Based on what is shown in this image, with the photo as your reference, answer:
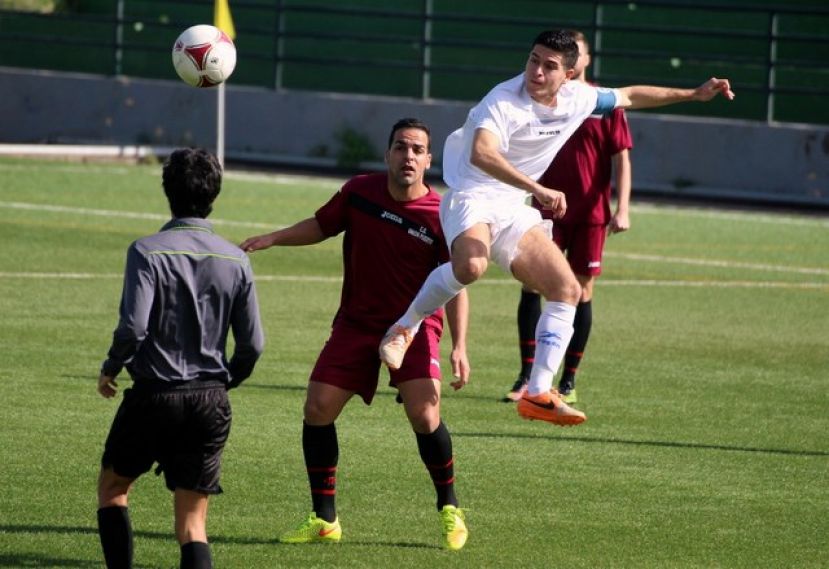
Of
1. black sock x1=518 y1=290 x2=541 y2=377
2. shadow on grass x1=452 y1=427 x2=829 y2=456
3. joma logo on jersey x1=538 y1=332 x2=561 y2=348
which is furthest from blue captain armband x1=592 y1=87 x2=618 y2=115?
black sock x1=518 y1=290 x2=541 y2=377

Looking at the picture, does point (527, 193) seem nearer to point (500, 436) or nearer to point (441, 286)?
point (441, 286)

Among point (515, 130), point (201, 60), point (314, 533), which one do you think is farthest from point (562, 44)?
point (201, 60)

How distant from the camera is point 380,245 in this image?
8.51m

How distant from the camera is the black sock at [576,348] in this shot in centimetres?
1249

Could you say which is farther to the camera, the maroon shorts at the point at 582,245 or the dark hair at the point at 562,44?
the maroon shorts at the point at 582,245

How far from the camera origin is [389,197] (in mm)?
8523

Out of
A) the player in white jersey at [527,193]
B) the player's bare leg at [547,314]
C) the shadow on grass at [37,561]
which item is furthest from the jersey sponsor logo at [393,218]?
the shadow on grass at [37,561]

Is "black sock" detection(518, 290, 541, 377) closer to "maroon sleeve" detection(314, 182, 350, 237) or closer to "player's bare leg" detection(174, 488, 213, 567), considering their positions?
"maroon sleeve" detection(314, 182, 350, 237)

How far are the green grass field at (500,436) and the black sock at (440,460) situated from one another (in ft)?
0.73

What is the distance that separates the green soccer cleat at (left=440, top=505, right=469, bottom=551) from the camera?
818cm

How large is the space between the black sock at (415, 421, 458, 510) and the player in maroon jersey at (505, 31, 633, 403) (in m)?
4.33

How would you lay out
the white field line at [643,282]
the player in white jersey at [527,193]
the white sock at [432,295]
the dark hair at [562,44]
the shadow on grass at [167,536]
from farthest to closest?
the white field line at [643,282]
the dark hair at [562,44]
the player in white jersey at [527,193]
the white sock at [432,295]
the shadow on grass at [167,536]

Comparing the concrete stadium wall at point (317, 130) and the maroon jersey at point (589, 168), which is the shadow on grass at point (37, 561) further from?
the concrete stadium wall at point (317, 130)

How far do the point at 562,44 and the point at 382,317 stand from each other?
1.93 meters
